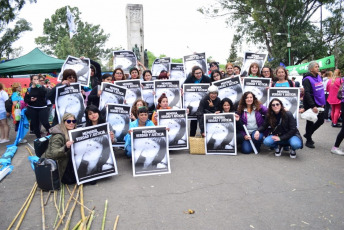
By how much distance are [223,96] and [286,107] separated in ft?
4.72

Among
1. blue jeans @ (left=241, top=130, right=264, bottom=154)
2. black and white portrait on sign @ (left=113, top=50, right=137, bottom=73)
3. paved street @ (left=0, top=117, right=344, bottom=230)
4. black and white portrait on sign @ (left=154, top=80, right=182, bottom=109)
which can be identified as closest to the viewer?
paved street @ (left=0, top=117, right=344, bottom=230)

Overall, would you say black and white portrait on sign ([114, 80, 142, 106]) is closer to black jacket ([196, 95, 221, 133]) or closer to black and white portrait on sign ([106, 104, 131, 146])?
black and white portrait on sign ([106, 104, 131, 146])

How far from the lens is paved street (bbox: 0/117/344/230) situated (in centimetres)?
334

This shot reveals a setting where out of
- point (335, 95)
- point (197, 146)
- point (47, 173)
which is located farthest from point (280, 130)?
point (47, 173)

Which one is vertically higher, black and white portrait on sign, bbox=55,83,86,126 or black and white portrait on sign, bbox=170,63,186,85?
black and white portrait on sign, bbox=170,63,186,85

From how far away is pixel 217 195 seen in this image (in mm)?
4055

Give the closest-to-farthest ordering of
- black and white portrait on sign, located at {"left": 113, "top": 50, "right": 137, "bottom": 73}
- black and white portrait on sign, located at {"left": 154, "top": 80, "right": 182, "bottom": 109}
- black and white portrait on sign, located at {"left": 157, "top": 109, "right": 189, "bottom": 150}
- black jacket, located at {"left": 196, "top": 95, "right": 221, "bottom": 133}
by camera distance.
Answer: black and white portrait on sign, located at {"left": 157, "top": 109, "right": 189, "bottom": 150}, black jacket, located at {"left": 196, "top": 95, "right": 221, "bottom": 133}, black and white portrait on sign, located at {"left": 154, "top": 80, "right": 182, "bottom": 109}, black and white portrait on sign, located at {"left": 113, "top": 50, "right": 137, "bottom": 73}

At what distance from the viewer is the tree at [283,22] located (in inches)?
1016

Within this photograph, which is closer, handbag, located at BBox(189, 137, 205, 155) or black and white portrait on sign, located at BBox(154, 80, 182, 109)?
handbag, located at BBox(189, 137, 205, 155)

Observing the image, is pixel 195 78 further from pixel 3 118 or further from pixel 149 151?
pixel 3 118

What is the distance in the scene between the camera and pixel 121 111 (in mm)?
5926

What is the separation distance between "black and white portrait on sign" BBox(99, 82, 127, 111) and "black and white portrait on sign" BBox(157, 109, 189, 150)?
1007mm

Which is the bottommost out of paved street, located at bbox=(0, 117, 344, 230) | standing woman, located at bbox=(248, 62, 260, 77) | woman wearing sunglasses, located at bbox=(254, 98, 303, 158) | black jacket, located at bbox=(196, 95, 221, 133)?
paved street, located at bbox=(0, 117, 344, 230)

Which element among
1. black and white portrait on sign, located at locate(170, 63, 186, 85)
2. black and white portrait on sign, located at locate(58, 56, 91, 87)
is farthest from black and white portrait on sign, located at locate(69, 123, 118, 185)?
black and white portrait on sign, located at locate(170, 63, 186, 85)
